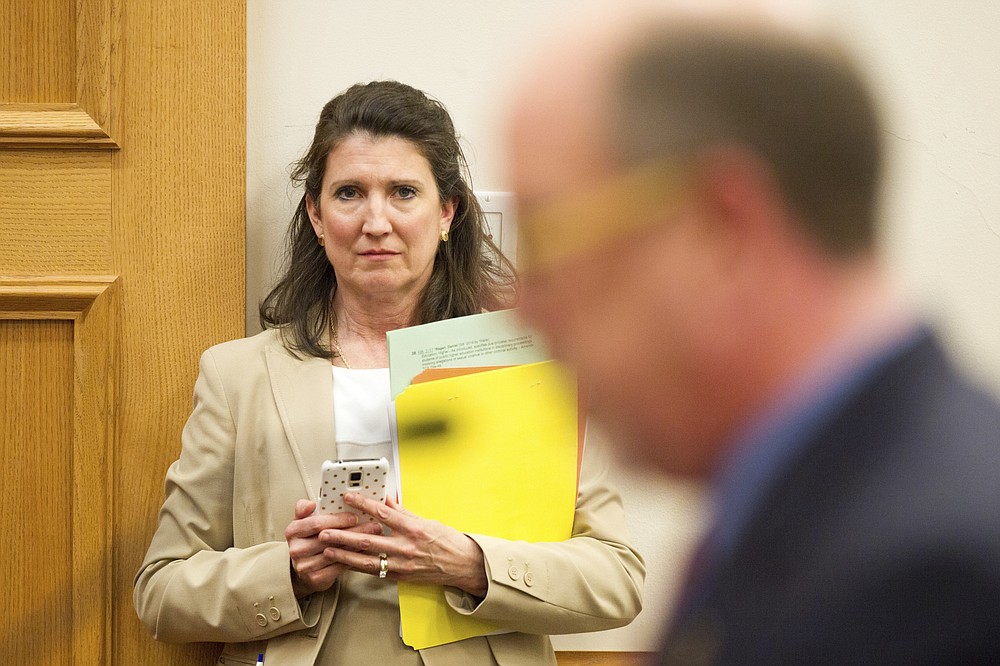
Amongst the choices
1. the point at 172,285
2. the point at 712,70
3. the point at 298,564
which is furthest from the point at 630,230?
the point at 172,285

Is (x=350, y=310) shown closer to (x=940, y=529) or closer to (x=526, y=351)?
(x=526, y=351)

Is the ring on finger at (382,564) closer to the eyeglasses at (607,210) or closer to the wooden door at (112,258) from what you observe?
the wooden door at (112,258)

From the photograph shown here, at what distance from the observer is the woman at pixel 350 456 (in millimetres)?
1016

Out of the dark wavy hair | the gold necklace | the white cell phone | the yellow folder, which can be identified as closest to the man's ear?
the yellow folder

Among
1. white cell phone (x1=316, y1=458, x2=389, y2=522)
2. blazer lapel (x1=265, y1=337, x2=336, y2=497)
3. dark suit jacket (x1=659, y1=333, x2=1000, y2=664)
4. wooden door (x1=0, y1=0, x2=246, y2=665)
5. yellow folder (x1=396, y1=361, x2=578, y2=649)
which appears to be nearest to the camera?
dark suit jacket (x1=659, y1=333, x2=1000, y2=664)

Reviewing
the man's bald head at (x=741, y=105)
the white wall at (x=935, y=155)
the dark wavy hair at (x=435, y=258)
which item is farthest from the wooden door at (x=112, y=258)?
the man's bald head at (x=741, y=105)

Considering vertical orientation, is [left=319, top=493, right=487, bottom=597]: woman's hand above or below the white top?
below

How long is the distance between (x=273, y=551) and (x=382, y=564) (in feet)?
0.43

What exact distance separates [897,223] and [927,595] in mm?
127

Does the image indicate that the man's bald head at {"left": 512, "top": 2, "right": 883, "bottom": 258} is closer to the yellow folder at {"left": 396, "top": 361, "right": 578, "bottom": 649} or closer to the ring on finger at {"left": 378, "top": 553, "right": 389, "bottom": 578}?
the yellow folder at {"left": 396, "top": 361, "right": 578, "bottom": 649}

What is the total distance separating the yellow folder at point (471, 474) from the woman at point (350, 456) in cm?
2

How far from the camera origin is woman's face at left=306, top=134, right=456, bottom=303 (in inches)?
43.4

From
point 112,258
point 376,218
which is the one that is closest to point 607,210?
point 376,218

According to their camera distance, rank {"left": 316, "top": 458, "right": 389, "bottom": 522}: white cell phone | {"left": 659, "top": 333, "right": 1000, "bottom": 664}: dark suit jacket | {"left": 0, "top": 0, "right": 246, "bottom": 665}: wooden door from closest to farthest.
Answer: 1. {"left": 659, "top": 333, "right": 1000, "bottom": 664}: dark suit jacket
2. {"left": 316, "top": 458, "right": 389, "bottom": 522}: white cell phone
3. {"left": 0, "top": 0, "right": 246, "bottom": 665}: wooden door
